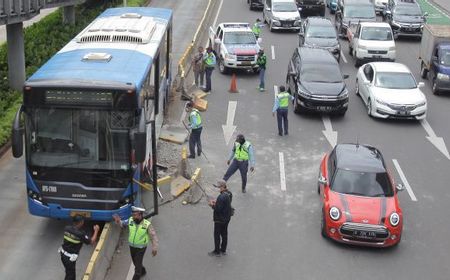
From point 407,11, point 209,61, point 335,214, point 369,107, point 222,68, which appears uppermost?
point 407,11

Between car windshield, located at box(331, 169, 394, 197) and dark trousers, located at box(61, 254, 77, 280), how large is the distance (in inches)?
244

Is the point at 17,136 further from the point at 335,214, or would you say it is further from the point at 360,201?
the point at 360,201

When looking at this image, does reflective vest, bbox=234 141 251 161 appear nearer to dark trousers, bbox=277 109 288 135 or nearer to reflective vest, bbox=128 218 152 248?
dark trousers, bbox=277 109 288 135

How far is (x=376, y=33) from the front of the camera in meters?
31.2

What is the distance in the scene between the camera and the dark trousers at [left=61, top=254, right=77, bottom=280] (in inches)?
449

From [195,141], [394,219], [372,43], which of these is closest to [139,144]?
[394,219]

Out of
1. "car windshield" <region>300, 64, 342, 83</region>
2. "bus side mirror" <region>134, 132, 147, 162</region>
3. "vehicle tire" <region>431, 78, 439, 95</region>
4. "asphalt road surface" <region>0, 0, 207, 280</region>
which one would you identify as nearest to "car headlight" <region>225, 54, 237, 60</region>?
"car windshield" <region>300, 64, 342, 83</region>

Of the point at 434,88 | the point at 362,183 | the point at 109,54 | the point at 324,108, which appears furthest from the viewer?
the point at 434,88

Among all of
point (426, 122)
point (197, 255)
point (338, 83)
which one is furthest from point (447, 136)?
A: point (197, 255)

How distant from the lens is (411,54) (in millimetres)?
34031

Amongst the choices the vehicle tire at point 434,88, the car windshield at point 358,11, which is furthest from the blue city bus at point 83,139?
the car windshield at point 358,11

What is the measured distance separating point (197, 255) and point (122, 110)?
339 centimetres

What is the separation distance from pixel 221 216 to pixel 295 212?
11.0ft

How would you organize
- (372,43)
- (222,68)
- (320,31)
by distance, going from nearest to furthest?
(222,68)
(372,43)
(320,31)
